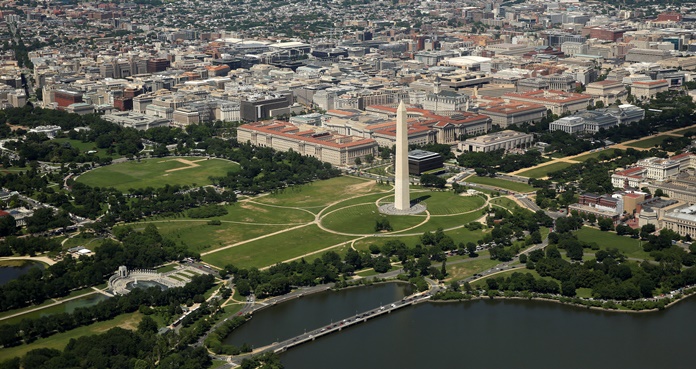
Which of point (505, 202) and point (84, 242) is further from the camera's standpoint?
point (505, 202)

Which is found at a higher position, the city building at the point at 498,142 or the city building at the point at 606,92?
the city building at the point at 606,92

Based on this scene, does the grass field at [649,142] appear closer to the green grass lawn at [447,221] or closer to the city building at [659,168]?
the city building at [659,168]

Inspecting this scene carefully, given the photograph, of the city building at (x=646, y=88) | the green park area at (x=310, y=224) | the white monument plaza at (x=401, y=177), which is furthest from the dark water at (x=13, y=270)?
the city building at (x=646, y=88)

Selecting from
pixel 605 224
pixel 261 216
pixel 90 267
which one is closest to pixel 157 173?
pixel 261 216

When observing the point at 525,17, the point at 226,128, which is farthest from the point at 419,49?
the point at 226,128

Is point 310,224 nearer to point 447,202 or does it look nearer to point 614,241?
point 447,202

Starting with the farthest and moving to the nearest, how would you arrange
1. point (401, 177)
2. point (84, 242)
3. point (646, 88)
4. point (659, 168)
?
point (646, 88)
point (659, 168)
point (401, 177)
point (84, 242)

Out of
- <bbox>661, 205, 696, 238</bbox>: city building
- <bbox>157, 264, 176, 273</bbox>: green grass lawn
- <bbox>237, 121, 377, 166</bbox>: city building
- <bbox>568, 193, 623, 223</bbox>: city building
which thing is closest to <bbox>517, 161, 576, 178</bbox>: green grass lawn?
<bbox>568, 193, 623, 223</bbox>: city building
